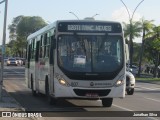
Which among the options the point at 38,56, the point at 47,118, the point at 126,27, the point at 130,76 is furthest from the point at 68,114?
the point at 126,27

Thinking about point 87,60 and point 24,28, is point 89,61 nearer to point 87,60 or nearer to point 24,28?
point 87,60

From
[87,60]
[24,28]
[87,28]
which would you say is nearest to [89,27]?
[87,28]

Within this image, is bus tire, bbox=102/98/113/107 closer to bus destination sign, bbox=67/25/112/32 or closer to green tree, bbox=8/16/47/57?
bus destination sign, bbox=67/25/112/32

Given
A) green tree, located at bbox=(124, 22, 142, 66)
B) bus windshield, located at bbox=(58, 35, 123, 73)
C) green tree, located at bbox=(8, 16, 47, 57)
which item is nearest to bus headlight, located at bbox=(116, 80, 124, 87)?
bus windshield, located at bbox=(58, 35, 123, 73)

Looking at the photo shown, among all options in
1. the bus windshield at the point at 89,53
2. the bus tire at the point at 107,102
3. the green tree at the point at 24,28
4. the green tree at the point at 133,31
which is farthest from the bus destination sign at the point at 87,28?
the green tree at the point at 24,28

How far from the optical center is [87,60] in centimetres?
1731

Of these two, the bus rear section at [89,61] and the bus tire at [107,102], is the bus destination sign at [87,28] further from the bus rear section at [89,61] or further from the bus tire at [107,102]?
the bus tire at [107,102]

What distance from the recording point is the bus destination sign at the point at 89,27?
17.7 meters

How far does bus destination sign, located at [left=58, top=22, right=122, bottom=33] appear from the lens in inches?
696

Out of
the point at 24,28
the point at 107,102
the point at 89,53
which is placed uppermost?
the point at 24,28

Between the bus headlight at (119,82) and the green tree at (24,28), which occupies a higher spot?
the green tree at (24,28)

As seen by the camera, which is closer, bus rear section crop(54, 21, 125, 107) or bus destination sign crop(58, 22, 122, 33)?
bus rear section crop(54, 21, 125, 107)

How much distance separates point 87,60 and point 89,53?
0.25 metres

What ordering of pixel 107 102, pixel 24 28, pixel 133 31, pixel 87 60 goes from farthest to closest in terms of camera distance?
pixel 24 28, pixel 133 31, pixel 107 102, pixel 87 60
